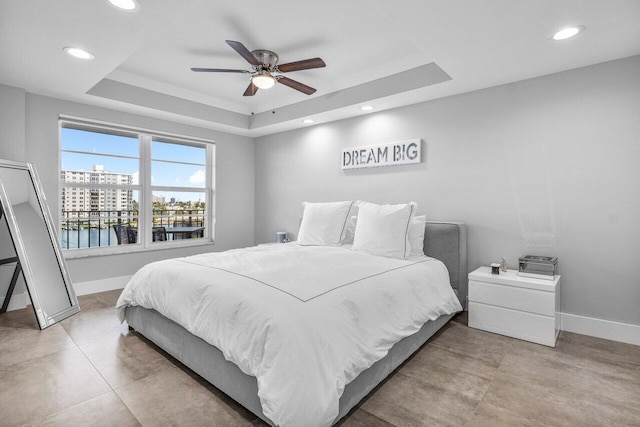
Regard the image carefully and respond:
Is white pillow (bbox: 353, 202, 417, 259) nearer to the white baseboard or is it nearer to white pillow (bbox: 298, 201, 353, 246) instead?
white pillow (bbox: 298, 201, 353, 246)

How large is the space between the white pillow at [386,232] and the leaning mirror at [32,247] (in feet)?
9.85

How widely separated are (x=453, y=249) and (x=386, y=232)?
2.47 feet

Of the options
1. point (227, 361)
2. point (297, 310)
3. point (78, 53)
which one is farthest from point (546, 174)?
→ point (78, 53)

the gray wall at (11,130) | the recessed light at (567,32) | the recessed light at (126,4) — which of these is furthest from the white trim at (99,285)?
the recessed light at (567,32)

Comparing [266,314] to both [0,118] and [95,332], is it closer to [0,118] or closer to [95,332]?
[95,332]

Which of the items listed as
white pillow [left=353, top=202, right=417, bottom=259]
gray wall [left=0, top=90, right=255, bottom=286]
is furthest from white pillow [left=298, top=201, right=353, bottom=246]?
gray wall [left=0, top=90, right=255, bottom=286]

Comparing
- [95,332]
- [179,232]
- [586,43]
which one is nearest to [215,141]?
[179,232]

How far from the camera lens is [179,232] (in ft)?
16.7

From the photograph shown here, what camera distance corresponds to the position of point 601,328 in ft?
9.16

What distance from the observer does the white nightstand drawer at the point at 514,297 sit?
104 inches

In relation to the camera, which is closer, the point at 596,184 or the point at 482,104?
the point at 596,184

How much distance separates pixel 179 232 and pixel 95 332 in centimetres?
239

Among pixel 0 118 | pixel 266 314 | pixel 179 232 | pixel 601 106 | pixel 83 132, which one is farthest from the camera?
pixel 179 232

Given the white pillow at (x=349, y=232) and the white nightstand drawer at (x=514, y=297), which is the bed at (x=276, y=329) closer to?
the white nightstand drawer at (x=514, y=297)
